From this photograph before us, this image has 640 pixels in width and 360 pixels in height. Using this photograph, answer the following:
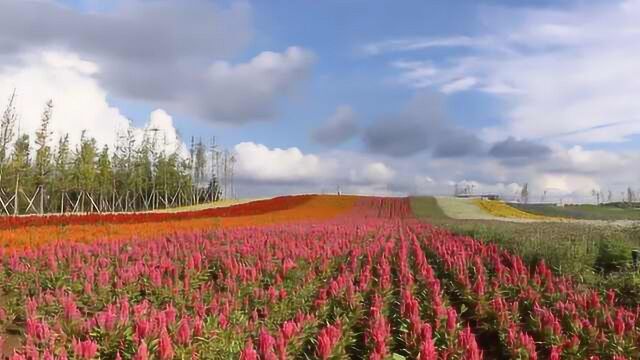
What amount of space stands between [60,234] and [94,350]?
34.6 ft

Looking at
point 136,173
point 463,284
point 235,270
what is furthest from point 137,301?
point 136,173

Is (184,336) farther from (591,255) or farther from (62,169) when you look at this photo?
(62,169)

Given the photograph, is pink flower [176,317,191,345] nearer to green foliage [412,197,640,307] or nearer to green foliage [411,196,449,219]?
green foliage [412,197,640,307]

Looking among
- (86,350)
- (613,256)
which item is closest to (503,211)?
(613,256)

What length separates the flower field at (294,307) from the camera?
4617 mm

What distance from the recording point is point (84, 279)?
7.68 m

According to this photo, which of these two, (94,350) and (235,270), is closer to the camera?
(94,350)

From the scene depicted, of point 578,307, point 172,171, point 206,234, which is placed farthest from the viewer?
point 172,171

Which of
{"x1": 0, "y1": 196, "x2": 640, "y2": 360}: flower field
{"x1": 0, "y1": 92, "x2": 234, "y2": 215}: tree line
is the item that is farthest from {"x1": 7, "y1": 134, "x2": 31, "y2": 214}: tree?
{"x1": 0, "y1": 196, "x2": 640, "y2": 360}: flower field

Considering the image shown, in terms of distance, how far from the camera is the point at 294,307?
6582 mm

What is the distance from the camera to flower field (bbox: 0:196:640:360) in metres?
4.62

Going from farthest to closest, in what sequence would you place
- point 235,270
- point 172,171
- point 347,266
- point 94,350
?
point 172,171 < point 347,266 < point 235,270 < point 94,350

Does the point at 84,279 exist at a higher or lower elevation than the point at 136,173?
lower

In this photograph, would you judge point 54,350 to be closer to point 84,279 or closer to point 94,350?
point 94,350
